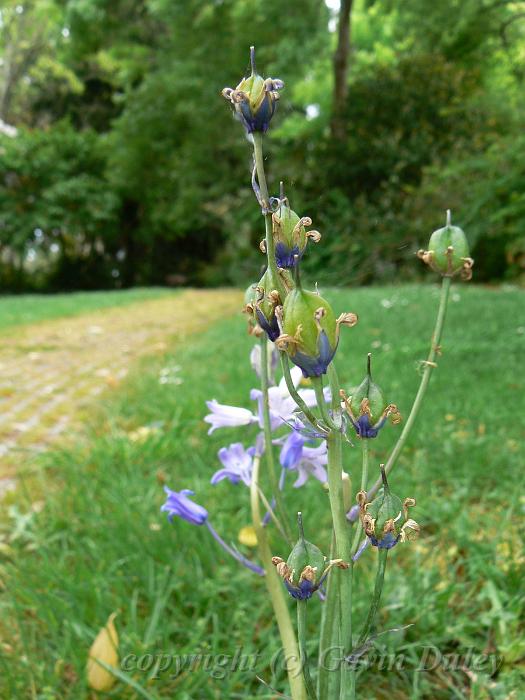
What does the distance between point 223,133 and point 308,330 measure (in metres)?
14.0

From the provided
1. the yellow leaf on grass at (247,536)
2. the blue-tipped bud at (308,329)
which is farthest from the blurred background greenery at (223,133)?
the blue-tipped bud at (308,329)

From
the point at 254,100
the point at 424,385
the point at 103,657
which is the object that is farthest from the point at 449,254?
the point at 103,657

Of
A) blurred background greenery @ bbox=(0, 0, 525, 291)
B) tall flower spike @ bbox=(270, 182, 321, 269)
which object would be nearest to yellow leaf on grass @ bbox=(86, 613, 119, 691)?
tall flower spike @ bbox=(270, 182, 321, 269)

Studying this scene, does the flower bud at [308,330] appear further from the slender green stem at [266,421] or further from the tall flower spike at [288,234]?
the slender green stem at [266,421]

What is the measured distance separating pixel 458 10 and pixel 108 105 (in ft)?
43.0

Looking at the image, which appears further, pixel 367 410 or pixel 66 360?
pixel 66 360

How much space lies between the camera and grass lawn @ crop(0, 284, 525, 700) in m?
1.28

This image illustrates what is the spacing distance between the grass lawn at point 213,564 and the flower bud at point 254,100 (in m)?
0.38

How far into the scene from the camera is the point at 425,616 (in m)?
1.41

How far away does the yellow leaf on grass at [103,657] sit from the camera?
1259 millimetres

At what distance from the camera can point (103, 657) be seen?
50.6 inches

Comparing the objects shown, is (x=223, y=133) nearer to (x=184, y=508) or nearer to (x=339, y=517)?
(x=184, y=508)

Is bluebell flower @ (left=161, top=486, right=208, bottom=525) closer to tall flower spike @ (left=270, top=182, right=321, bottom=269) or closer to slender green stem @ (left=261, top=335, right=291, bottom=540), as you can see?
slender green stem @ (left=261, top=335, right=291, bottom=540)

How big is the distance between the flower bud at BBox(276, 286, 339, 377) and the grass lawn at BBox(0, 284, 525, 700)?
30cm
